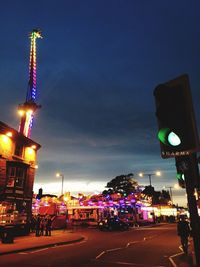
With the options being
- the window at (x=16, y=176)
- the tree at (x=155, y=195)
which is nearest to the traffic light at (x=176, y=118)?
the window at (x=16, y=176)

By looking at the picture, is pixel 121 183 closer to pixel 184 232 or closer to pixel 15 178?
pixel 15 178

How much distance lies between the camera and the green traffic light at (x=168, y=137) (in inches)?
131

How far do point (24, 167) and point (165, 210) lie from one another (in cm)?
5960

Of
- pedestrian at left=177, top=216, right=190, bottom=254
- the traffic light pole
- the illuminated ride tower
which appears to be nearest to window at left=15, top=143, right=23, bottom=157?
the illuminated ride tower

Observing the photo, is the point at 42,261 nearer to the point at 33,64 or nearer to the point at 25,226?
the point at 25,226

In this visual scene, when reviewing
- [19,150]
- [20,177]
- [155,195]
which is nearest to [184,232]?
[20,177]

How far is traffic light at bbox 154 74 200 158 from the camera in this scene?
3279mm

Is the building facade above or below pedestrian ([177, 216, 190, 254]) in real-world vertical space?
above

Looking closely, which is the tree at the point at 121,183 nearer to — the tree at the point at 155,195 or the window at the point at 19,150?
the tree at the point at 155,195

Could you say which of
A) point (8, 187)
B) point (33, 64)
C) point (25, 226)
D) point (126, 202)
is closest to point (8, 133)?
point (8, 187)

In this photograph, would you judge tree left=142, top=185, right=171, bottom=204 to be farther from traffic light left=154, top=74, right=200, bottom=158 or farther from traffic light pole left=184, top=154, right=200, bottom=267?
traffic light pole left=184, top=154, right=200, bottom=267

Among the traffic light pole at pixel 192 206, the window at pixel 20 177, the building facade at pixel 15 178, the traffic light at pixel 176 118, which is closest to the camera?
the traffic light pole at pixel 192 206

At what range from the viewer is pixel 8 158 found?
28062 millimetres

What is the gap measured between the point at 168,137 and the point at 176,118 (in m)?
0.26
